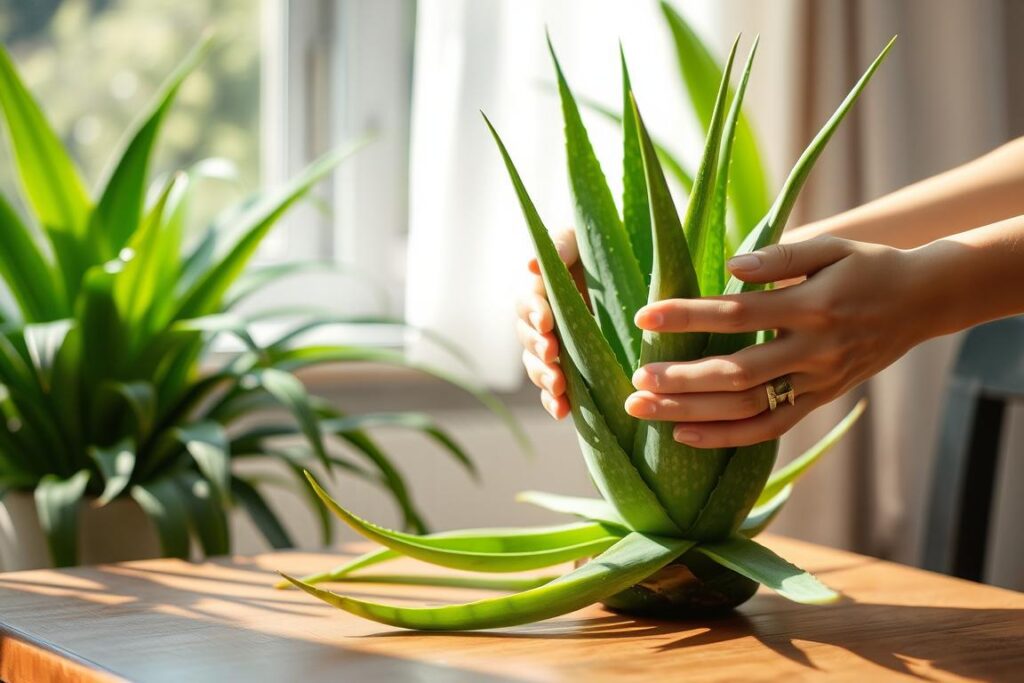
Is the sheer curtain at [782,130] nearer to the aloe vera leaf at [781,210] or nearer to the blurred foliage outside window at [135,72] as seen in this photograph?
the blurred foliage outside window at [135,72]

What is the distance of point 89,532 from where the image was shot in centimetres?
125

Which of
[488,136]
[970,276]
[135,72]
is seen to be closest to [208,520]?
[970,276]

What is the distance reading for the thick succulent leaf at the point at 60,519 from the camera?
3.79 ft

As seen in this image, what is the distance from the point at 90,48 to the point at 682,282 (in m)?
1.65

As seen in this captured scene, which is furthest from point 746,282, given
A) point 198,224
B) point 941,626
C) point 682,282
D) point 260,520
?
point 198,224

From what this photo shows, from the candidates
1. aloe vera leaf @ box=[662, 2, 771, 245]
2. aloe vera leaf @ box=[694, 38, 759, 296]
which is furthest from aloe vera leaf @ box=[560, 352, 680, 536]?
aloe vera leaf @ box=[662, 2, 771, 245]

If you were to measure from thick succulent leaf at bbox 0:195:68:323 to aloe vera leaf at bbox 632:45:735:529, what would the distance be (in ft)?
2.92

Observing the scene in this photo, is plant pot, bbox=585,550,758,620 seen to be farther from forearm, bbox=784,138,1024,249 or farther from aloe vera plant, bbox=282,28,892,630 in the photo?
forearm, bbox=784,138,1024,249

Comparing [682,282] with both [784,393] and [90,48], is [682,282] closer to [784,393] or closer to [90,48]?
[784,393]

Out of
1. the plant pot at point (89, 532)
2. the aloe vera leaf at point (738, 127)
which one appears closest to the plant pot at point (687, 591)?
the plant pot at point (89, 532)

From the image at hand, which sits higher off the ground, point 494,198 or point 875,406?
point 494,198

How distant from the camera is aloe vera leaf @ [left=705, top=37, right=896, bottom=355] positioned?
27.4 inches

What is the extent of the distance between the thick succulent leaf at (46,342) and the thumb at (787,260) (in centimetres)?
83

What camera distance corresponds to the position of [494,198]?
6.54 feet
